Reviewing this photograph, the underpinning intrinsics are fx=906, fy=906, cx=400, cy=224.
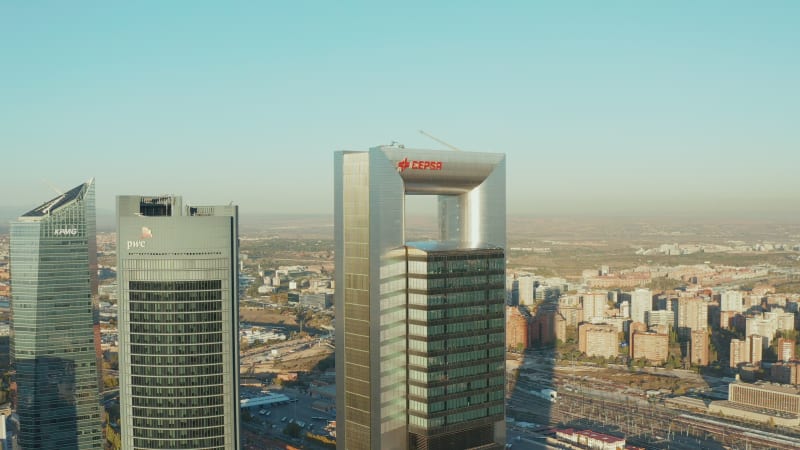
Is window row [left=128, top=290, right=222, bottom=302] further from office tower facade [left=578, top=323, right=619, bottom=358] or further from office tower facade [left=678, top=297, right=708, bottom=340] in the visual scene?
office tower facade [left=678, top=297, right=708, bottom=340]

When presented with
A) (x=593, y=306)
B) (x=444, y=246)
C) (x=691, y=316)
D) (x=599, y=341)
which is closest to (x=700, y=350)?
(x=691, y=316)

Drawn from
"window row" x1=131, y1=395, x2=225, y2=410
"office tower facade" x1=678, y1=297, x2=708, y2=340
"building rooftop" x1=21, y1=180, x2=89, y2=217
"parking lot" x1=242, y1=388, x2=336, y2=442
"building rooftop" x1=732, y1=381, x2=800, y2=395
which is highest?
"building rooftop" x1=21, y1=180, x2=89, y2=217

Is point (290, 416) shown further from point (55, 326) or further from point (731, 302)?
point (731, 302)

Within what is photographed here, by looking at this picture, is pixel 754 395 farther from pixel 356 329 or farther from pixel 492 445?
pixel 356 329

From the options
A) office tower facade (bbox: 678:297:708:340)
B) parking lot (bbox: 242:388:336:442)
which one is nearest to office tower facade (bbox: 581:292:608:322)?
office tower facade (bbox: 678:297:708:340)

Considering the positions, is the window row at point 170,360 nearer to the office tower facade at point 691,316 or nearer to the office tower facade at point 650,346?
the office tower facade at point 650,346

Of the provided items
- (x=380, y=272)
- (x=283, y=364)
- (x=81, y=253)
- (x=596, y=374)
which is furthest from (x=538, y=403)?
(x=380, y=272)
